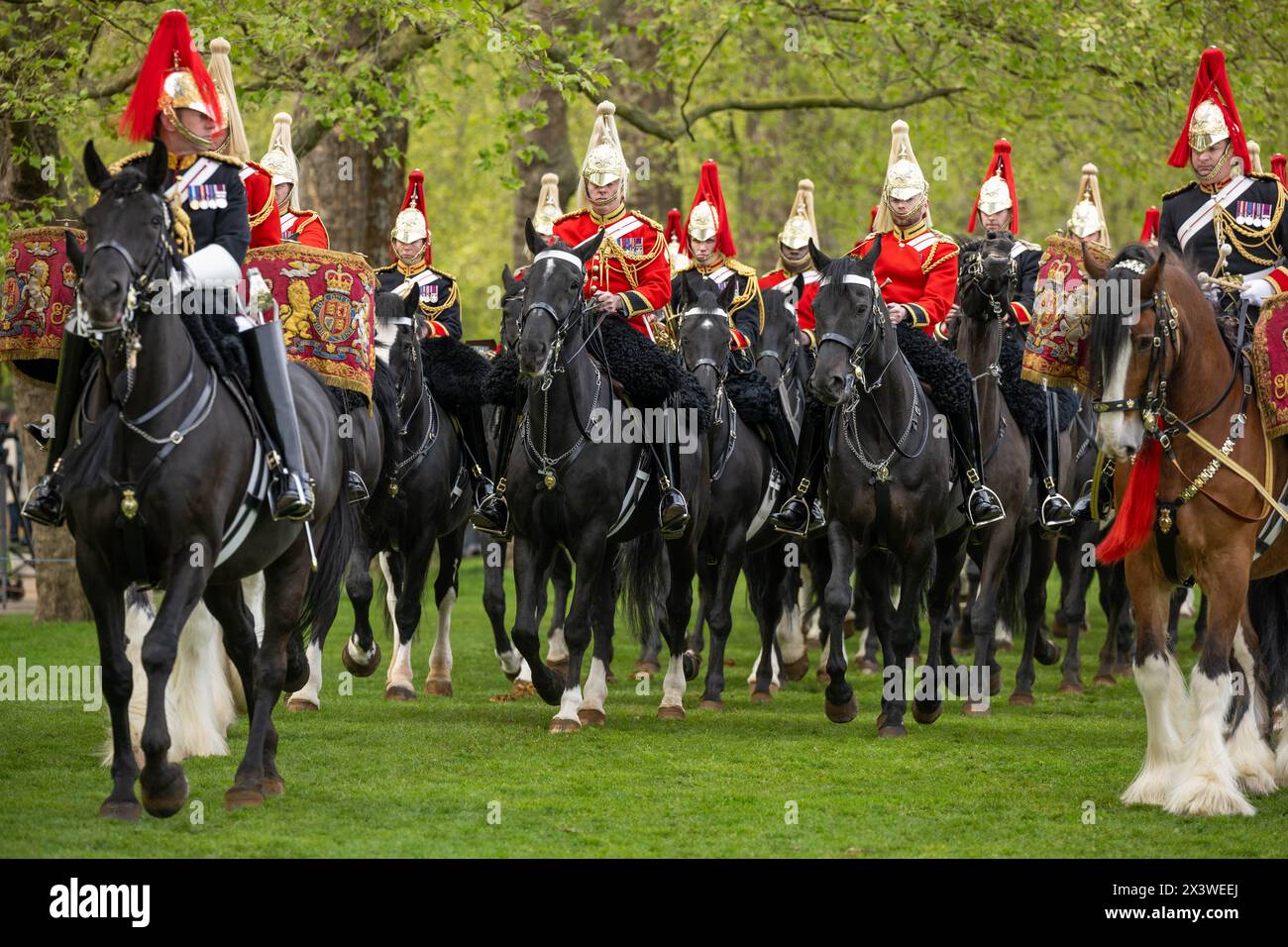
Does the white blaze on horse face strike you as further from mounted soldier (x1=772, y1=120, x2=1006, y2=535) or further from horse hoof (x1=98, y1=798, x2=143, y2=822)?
horse hoof (x1=98, y1=798, x2=143, y2=822)

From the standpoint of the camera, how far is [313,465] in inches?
360

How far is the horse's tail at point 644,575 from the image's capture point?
43.1ft

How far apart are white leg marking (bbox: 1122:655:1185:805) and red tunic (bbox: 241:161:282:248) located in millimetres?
5288

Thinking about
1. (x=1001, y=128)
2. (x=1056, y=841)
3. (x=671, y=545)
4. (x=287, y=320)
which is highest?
(x=1001, y=128)

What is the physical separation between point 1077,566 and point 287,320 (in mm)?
7770

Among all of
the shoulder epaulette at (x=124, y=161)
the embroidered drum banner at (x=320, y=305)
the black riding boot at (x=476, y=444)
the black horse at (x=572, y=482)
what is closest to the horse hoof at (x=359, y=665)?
the black riding boot at (x=476, y=444)

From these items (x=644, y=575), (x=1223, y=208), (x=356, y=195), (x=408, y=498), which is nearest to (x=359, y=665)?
(x=408, y=498)

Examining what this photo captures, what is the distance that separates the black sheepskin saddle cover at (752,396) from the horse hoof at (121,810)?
6402 millimetres

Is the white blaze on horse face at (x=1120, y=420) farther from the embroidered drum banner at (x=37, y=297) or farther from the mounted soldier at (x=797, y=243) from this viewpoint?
the mounted soldier at (x=797, y=243)

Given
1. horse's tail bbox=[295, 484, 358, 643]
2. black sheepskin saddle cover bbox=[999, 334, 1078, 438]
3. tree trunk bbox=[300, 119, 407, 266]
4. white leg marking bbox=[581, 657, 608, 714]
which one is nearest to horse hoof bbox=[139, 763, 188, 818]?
horse's tail bbox=[295, 484, 358, 643]

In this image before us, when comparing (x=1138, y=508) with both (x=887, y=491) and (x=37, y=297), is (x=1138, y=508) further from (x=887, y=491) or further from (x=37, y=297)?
(x=37, y=297)

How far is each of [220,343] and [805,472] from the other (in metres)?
4.99
